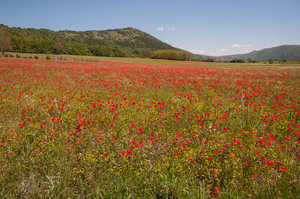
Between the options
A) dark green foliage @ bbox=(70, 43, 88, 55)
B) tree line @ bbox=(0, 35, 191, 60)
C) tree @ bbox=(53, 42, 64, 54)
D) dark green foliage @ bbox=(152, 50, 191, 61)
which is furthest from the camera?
dark green foliage @ bbox=(152, 50, 191, 61)

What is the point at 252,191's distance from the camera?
→ 2275 mm

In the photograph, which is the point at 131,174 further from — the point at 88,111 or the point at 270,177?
the point at 88,111

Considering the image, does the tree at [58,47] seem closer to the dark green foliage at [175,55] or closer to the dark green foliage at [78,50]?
the dark green foliage at [78,50]

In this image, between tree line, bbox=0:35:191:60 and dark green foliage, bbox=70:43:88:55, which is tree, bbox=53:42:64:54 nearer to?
tree line, bbox=0:35:191:60

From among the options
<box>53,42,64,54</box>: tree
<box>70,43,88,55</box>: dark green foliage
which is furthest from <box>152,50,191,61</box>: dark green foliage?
<box>53,42,64,54</box>: tree

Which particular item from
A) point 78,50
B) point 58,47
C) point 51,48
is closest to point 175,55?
point 78,50

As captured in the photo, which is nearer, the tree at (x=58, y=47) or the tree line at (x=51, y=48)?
the tree line at (x=51, y=48)

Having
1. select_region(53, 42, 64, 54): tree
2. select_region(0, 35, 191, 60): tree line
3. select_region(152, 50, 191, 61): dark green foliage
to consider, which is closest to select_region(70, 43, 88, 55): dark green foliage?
select_region(0, 35, 191, 60): tree line

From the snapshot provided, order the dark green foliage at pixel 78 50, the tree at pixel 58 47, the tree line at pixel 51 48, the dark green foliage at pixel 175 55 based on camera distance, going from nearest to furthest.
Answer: the tree line at pixel 51 48
the tree at pixel 58 47
the dark green foliage at pixel 78 50
the dark green foliage at pixel 175 55

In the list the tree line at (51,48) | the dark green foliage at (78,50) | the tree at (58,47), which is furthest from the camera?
the dark green foliage at (78,50)

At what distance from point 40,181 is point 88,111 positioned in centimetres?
322

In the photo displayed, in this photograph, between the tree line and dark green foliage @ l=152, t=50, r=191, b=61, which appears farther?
dark green foliage @ l=152, t=50, r=191, b=61

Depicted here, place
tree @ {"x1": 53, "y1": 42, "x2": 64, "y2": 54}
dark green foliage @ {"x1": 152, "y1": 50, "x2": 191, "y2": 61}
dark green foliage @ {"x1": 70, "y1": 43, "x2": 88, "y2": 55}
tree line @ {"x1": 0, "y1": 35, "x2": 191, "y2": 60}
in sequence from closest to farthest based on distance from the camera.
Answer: tree line @ {"x1": 0, "y1": 35, "x2": 191, "y2": 60} < tree @ {"x1": 53, "y1": 42, "x2": 64, "y2": 54} < dark green foliage @ {"x1": 70, "y1": 43, "x2": 88, "y2": 55} < dark green foliage @ {"x1": 152, "y1": 50, "x2": 191, "y2": 61}

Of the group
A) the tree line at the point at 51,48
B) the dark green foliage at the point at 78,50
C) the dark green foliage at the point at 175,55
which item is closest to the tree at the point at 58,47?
the tree line at the point at 51,48
